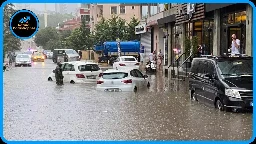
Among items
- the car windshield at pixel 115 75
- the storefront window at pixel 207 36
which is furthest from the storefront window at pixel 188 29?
the car windshield at pixel 115 75

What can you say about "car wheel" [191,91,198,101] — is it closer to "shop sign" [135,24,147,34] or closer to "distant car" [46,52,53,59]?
"shop sign" [135,24,147,34]

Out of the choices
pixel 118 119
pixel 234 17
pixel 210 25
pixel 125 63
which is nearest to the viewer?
pixel 118 119

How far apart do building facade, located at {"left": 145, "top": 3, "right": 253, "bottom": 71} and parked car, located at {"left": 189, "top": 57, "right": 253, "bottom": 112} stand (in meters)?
6.65

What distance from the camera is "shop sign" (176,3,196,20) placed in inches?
1232

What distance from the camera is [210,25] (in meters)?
30.9

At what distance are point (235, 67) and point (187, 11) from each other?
17.9 m

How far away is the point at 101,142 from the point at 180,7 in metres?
26.4

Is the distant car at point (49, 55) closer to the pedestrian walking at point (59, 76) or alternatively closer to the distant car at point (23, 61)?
the distant car at point (23, 61)

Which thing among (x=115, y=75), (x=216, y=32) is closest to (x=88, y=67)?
(x=115, y=75)

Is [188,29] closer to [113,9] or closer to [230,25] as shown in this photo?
[230,25]

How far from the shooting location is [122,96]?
20625 mm

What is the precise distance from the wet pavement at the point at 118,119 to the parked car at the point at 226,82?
0.33 metres

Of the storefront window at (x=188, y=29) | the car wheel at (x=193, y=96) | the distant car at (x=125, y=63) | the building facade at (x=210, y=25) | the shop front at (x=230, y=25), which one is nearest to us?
the car wheel at (x=193, y=96)

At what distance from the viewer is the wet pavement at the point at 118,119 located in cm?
1109
